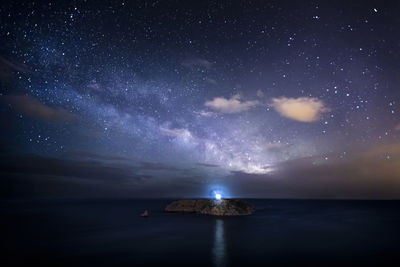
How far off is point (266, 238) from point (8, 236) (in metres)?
47.6

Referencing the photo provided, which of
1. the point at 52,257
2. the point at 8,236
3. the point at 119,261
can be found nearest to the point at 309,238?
the point at 119,261

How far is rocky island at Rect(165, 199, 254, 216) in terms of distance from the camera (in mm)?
98688

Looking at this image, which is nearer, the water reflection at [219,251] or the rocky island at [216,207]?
the water reflection at [219,251]

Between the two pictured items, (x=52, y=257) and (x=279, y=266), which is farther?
(x=52, y=257)

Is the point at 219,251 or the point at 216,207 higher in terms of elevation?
the point at 216,207

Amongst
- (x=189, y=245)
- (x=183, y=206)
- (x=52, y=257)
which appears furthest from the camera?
(x=183, y=206)

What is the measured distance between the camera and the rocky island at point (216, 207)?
98.7m

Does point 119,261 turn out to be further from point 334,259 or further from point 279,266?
point 334,259

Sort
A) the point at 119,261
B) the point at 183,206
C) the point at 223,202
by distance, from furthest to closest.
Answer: the point at 183,206 < the point at 223,202 < the point at 119,261

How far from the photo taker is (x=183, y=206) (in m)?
117

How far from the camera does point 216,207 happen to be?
102m

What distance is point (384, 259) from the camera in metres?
32.0

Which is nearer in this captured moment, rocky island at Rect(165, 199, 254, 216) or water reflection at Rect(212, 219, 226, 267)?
water reflection at Rect(212, 219, 226, 267)

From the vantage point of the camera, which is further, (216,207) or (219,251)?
(216,207)
